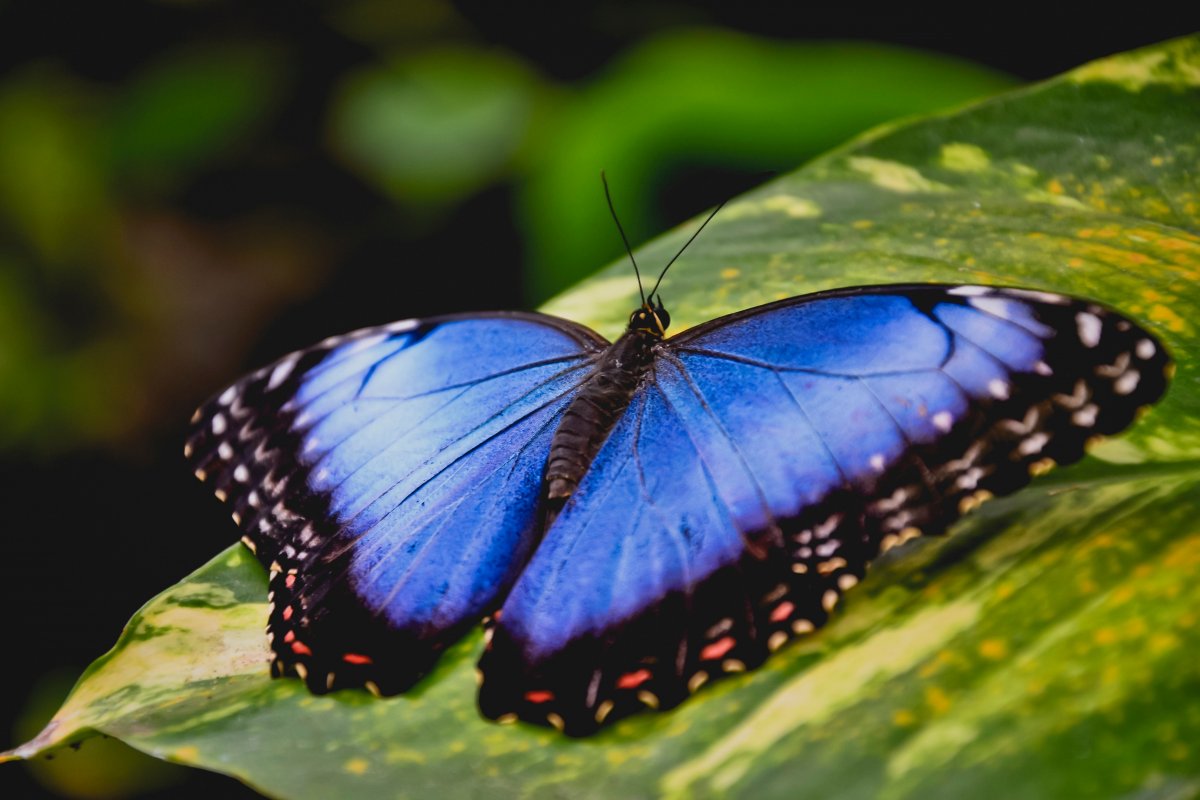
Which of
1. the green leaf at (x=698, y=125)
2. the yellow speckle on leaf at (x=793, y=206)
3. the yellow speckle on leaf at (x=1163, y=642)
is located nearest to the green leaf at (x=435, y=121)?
the green leaf at (x=698, y=125)

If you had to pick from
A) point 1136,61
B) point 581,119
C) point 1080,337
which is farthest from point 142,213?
point 1080,337

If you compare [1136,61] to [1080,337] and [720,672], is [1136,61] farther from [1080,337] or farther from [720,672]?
[720,672]

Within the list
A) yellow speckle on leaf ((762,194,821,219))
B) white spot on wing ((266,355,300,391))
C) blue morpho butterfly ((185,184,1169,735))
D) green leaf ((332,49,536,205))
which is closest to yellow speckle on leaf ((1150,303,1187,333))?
blue morpho butterfly ((185,184,1169,735))

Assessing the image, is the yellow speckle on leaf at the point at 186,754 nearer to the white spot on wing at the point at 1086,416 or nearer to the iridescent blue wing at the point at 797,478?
the iridescent blue wing at the point at 797,478

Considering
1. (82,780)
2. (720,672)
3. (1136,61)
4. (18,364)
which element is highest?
(1136,61)

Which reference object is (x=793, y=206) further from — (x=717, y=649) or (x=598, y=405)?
(x=717, y=649)
